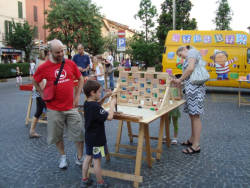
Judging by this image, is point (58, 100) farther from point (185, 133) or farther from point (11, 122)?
point (11, 122)

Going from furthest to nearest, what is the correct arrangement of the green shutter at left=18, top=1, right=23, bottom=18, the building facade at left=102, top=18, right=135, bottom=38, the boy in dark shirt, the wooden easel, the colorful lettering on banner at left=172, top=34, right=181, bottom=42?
1. the building facade at left=102, top=18, right=135, bottom=38
2. the green shutter at left=18, top=1, right=23, bottom=18
3. the colorful lettering on banner at left=172, top=34, right=181, bottom=42
4. the wooden easel
5. the boy in dark shirt

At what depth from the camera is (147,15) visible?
2888 cm

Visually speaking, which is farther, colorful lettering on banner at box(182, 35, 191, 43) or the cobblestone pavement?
colorful lettering on banner at box(182, 35, 191, 43)

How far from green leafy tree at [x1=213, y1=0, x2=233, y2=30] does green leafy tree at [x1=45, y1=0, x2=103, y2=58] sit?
529 inches

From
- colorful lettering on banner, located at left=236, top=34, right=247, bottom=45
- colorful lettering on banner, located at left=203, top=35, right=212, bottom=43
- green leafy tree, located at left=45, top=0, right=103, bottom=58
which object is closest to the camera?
colorful lettering on banner, located at left=236, top=34, right=247, bottom=45

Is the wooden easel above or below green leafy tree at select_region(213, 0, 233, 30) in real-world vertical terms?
below

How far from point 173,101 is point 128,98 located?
27.6 inches

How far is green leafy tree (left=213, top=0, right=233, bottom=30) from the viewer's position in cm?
2841

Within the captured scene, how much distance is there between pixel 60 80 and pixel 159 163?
6.26 feet

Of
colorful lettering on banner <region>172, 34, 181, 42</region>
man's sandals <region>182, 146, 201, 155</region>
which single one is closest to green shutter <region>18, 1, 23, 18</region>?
colorful lettering on banner <region>172, 34, 181, 42</region>

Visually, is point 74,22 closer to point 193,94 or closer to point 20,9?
point 20,9

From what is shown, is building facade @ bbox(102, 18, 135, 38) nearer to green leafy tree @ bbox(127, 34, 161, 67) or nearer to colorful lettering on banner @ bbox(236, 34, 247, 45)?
green leafy tree @ bbox(127, 34, 161, 67)

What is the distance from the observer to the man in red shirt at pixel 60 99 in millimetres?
3543

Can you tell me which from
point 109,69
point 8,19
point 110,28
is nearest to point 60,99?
point 109,69
